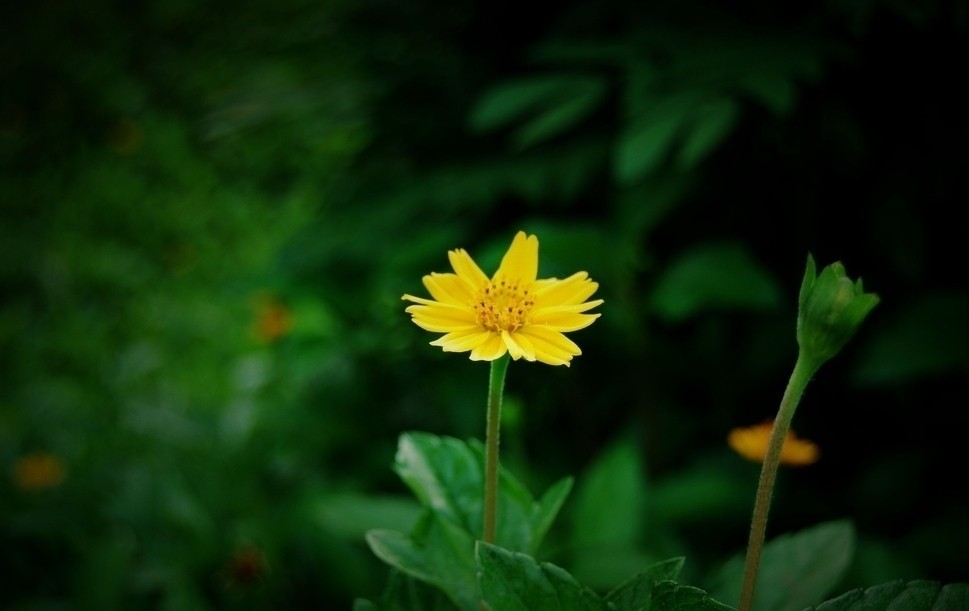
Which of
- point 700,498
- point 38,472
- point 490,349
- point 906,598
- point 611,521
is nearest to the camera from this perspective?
point 906,598

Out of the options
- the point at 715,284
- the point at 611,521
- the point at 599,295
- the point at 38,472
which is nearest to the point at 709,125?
the point at 715,284

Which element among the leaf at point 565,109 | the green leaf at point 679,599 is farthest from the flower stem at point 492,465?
the leaf at point 565,109

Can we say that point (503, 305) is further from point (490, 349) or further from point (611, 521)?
point (611, 521)

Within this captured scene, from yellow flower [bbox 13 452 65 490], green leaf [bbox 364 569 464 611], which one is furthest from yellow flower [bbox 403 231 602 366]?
yellow flower [bbox 13 452 65 490]

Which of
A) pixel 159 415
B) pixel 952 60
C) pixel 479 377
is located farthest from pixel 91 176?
pixel 952 60

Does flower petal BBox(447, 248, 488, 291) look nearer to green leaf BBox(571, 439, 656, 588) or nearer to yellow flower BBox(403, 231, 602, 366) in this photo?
yellow flower BBox(403, 231, 602, 366)

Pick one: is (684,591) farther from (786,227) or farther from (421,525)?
(786,227)
